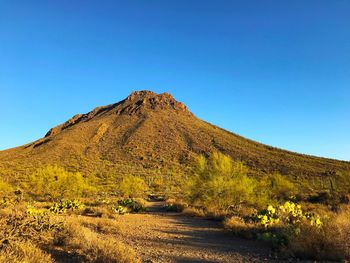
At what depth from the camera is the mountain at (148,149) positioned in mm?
66000

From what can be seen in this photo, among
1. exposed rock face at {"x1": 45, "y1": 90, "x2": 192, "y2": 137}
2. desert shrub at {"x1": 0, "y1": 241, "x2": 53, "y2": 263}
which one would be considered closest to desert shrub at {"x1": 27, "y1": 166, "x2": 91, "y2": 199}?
desert shrub at {"x1": 0, "y1": 241, "x2": 53, "y2": 263}

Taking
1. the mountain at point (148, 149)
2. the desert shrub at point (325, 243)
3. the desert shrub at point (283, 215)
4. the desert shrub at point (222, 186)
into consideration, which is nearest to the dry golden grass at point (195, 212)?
the desert shrub at point (222, 186)

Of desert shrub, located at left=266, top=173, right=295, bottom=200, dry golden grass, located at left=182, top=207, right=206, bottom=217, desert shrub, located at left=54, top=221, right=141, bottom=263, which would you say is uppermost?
desert shrub, located at left=266, top=173, right=295, bottom=200

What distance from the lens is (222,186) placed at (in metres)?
22.1

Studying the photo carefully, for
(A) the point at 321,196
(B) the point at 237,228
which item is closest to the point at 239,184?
(B) the point at 237,228

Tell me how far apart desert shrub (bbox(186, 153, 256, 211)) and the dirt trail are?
6.59 m

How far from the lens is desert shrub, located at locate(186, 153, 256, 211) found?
22031 millimetres

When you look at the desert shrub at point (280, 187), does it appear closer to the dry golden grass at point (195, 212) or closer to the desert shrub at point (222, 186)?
the desert shrub at point (222, 186)

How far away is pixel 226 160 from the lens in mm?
23078

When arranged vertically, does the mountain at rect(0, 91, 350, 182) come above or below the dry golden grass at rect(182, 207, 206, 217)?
above

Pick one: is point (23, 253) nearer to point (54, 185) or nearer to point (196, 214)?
point (196, 214)

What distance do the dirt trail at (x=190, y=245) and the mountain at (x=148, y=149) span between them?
45150mm

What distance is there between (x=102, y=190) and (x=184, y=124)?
60059 mm

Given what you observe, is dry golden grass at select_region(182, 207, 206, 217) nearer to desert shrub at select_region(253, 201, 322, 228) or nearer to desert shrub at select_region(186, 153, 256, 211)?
desert shrub at select_region(186, 153, 256, 211)
